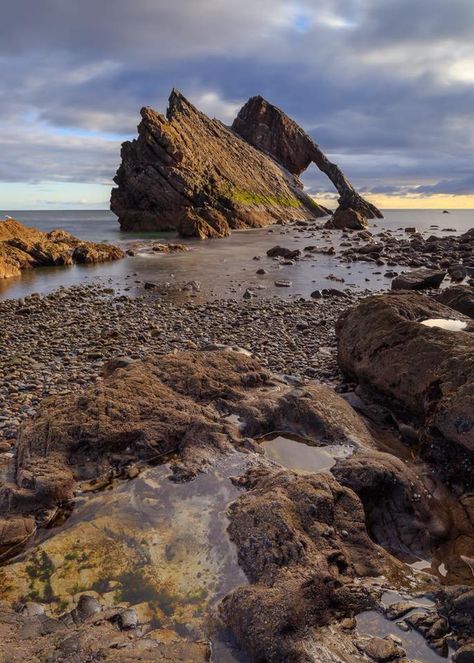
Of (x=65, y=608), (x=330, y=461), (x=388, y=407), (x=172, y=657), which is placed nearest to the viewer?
(x=172, y=657)

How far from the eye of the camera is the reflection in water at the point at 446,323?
9.96 m

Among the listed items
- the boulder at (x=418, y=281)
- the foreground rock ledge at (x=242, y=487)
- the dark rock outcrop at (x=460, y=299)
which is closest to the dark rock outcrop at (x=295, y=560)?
the foreground rock ledge at (x=242, y=487)

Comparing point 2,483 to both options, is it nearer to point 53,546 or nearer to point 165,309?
point 53,546

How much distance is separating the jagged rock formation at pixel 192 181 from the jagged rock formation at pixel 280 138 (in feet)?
39.2

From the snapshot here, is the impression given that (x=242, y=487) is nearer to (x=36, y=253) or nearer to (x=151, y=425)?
(x=151, y=425)

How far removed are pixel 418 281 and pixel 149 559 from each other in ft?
64.3

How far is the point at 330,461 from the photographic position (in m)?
7.18

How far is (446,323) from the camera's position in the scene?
10.2 meters

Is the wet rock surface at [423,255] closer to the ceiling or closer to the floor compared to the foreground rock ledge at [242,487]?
closer to the ceiling

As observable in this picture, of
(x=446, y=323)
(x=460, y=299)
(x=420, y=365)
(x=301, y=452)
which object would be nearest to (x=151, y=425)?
(x=301, y=452)

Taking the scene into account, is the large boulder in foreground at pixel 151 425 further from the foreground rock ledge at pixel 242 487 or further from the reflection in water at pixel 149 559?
the reflection in water at pixel 149 559

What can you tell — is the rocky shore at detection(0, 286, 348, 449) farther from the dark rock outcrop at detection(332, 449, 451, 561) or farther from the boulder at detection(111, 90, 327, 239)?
the boulder at detection(111, 90, 327, 239)

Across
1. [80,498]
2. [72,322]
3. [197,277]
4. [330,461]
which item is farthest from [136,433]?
[197,277]

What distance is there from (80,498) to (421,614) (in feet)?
13.0
